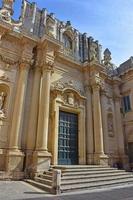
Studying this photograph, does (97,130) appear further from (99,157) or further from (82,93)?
(82,93)

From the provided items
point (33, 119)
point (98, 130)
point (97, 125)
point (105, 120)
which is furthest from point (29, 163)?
point (105, 120)

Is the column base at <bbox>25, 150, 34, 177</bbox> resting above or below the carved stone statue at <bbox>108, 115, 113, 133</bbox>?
below

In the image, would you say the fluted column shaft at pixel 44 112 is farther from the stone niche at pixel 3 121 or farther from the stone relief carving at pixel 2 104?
the stone relief carving at pixel 2 104

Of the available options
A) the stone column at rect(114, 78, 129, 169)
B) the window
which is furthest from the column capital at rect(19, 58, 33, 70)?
the window

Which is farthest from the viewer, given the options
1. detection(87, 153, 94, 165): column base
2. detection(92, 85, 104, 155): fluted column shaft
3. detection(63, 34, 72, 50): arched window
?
detection(63, 34, 72, 50): arched window

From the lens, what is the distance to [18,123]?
9.00 m

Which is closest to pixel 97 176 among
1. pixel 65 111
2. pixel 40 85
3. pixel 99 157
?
pixel 99 157

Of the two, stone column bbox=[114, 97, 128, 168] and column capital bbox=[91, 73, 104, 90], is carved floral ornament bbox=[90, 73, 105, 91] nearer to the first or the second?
column capital bbox=[91, 73, 104, 90]

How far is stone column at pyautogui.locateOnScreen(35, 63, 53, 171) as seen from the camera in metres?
8.55

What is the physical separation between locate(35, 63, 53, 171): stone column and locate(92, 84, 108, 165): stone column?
3.87 m

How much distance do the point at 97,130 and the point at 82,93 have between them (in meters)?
2.89

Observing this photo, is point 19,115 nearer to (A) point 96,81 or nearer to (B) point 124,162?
(A) point 96,81

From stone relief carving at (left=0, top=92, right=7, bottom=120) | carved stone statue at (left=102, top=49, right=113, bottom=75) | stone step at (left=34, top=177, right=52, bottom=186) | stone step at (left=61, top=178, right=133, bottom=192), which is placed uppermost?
carved stone statue at (left=102, top=49, right=113, bottom=75)

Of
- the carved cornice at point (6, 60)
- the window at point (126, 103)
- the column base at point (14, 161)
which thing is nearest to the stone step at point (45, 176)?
the column base at point (14, 161)
